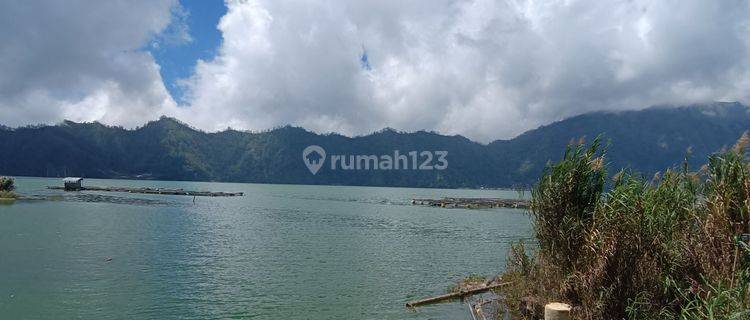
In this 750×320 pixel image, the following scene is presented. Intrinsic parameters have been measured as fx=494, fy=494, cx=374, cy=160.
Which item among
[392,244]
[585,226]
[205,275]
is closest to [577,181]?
[585,226]

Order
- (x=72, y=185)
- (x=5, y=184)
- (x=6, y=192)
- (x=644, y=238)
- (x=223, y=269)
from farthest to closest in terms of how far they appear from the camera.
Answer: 1. (x=72, y=185)
2. (x=5, y=184)
3. (x=6, y=192)
4. (x=223, y=269)
5. (x=644, y=238)

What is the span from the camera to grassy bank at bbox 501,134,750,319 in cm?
1067

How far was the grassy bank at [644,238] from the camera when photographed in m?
10.7

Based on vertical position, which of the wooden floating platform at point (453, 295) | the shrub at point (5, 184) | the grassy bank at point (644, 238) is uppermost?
the shrub at point (5, 184)

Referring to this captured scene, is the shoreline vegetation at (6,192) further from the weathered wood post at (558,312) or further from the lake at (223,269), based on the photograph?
the weathered wood post at (558,312)

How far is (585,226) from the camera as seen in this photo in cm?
1445

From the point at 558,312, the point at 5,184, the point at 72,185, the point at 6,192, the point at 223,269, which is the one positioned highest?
the point at 5,184

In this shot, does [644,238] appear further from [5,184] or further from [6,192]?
[5,184]

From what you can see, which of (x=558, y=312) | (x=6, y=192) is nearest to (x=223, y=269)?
(x=558, y=312)

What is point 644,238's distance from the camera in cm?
1260

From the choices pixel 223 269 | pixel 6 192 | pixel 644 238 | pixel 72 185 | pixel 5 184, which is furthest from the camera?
pixel 72 185

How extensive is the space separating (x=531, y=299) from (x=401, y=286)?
11.3 m

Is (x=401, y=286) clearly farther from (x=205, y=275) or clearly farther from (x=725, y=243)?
(x=725, y=243)

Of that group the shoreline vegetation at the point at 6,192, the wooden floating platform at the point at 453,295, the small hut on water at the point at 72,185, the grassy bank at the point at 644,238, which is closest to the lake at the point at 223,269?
the wooden floating platform at the point at 453,295
